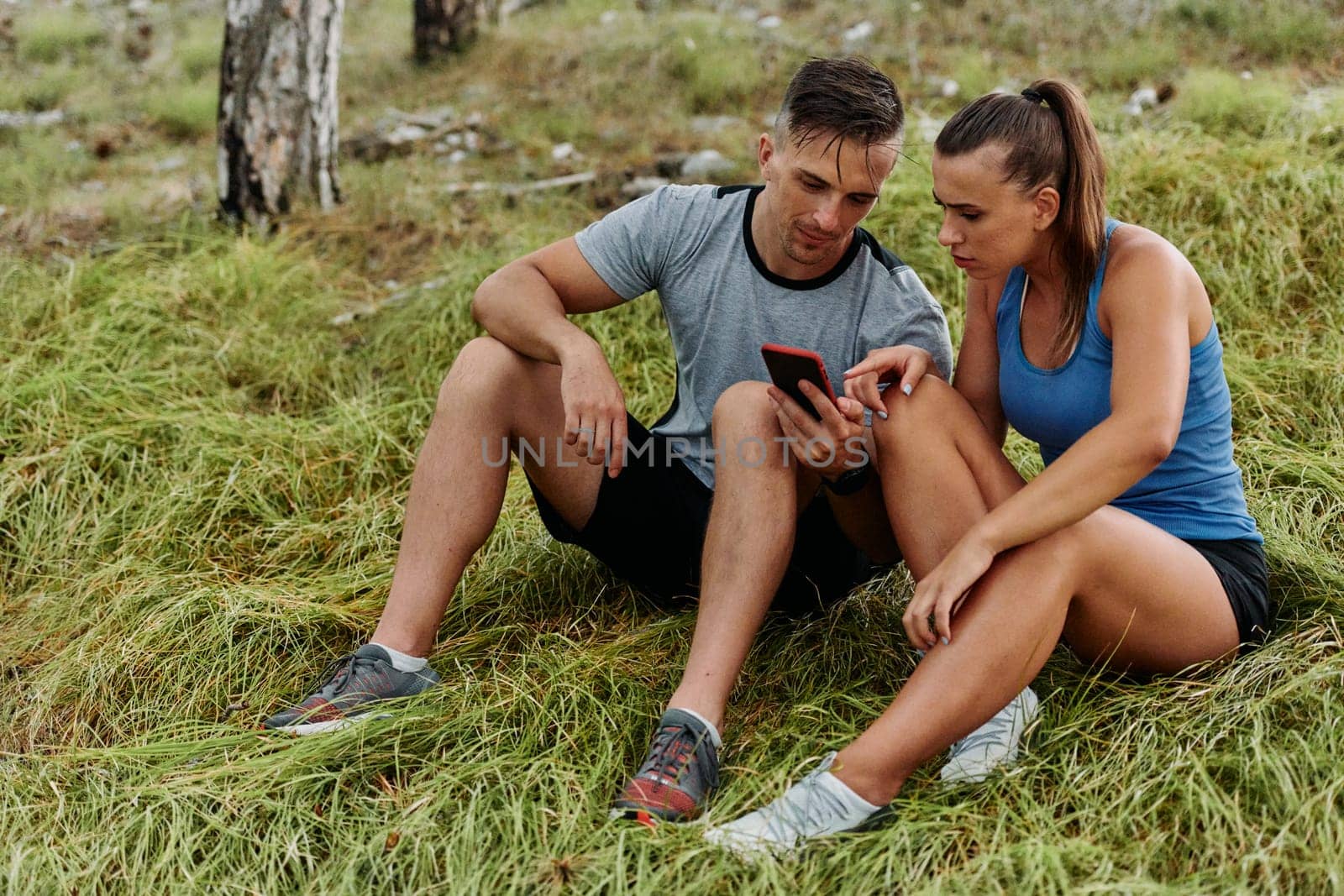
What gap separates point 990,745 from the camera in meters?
2.05

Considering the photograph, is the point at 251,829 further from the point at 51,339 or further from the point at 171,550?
the point at 51,339

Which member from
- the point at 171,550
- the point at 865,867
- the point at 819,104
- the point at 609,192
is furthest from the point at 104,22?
the point at 865,867

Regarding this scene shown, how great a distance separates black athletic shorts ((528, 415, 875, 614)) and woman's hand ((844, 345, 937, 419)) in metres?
0.37

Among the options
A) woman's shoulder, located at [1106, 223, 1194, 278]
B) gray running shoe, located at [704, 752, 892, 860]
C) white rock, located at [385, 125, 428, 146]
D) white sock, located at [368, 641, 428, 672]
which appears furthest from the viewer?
white rock, located at [385, 125, 428, 146]

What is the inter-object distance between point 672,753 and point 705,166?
10.4 ft

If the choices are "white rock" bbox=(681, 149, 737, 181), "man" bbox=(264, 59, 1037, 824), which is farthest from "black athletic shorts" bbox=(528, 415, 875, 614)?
"white rock" bbox=(681, 149, 737, 181)

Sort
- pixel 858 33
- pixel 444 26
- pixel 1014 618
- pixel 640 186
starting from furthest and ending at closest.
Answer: pixel 444 26
pixel 858 33
pixel 640 186
pixel 1014 618

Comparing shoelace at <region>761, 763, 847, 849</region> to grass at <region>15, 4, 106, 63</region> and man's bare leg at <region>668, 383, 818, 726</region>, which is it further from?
grass at <region>15, 4, 106, 63</region>

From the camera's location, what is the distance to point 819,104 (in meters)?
2.28

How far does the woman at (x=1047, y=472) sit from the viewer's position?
1.93 m

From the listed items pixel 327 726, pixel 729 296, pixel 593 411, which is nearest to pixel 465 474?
pixel 593 411

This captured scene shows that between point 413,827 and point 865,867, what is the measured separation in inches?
29.3

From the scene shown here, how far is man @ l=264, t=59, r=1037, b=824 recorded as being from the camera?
221 cm

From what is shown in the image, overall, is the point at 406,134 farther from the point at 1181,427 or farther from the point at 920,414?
the point at 1181,427
